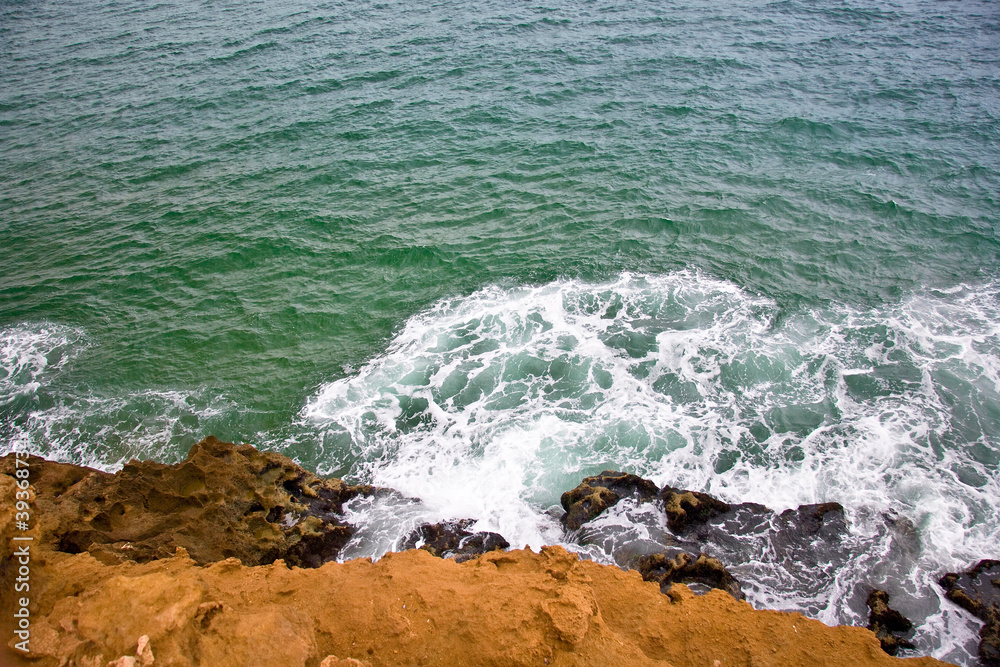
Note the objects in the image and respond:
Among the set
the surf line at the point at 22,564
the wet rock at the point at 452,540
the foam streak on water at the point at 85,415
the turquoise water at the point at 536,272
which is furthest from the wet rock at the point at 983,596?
the foam streak on water at the point at 85,415

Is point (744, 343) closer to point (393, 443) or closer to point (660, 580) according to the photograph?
point (660, 580)

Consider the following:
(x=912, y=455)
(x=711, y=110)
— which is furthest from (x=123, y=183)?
(x=912, y=455)

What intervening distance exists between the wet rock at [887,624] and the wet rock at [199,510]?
11643 mm

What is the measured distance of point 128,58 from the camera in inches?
1524

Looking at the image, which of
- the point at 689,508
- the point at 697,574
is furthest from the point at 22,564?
the point at 689,508

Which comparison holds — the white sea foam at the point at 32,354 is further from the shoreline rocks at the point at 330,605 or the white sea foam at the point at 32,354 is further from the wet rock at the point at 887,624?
the wet rock at the point at 887,624

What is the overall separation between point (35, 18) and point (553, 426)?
2404 inches

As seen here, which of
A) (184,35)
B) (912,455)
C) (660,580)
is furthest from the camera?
(184,35)

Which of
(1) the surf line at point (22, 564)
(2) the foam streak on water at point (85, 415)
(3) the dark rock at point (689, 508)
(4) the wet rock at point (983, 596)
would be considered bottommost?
(4) the wet rock at point (983, 596)

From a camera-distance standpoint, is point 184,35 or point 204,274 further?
point 184,35

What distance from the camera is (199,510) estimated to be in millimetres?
12070

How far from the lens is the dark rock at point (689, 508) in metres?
12.9

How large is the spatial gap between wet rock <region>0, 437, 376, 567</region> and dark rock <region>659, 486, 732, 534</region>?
788 centimetres

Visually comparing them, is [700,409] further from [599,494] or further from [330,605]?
[330,605]
